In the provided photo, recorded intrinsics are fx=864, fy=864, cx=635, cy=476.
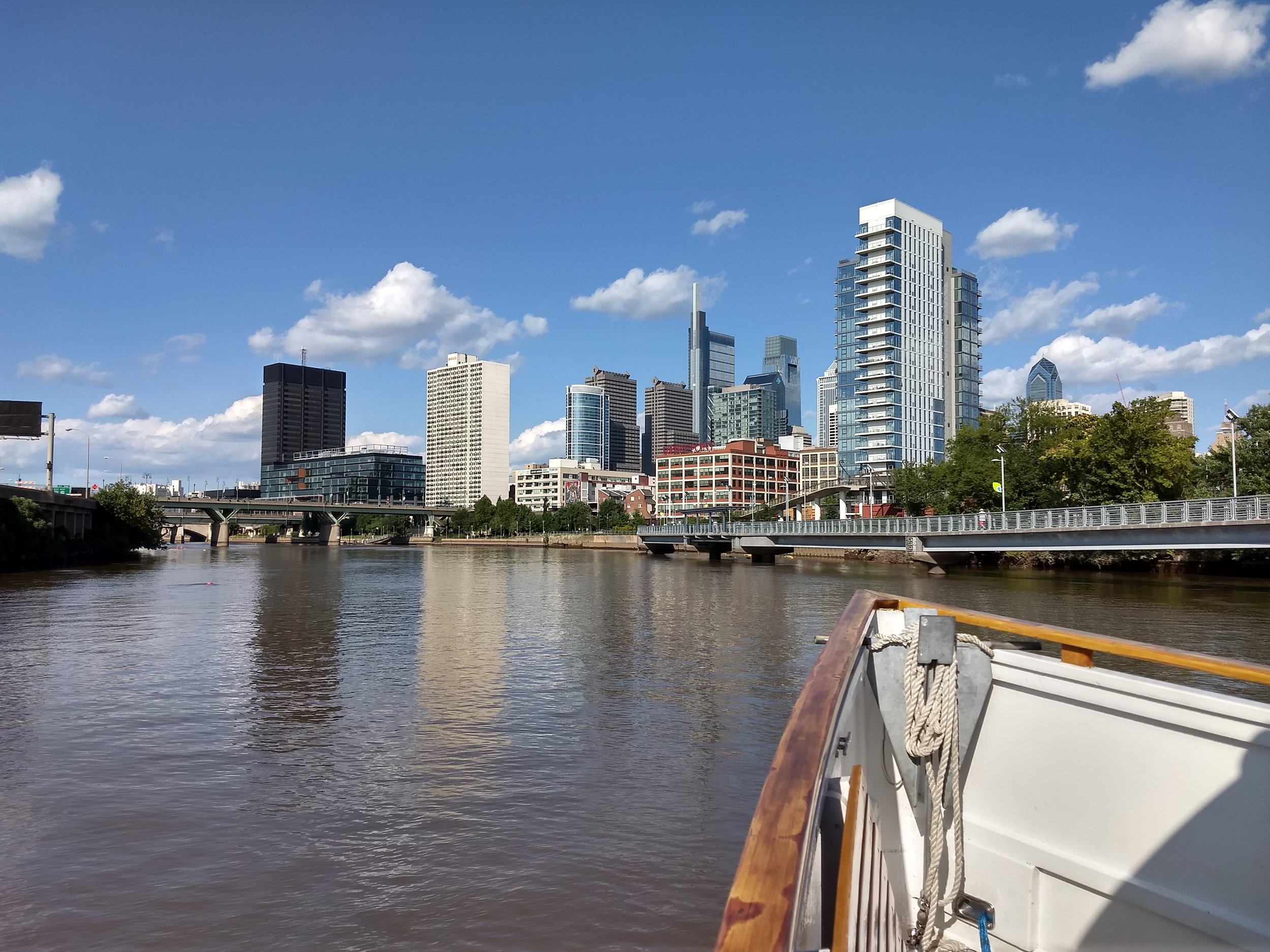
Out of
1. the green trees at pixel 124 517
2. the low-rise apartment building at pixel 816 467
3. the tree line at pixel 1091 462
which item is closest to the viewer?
the tree line at pixel 1091 462

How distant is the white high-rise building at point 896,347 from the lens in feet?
Result: 498

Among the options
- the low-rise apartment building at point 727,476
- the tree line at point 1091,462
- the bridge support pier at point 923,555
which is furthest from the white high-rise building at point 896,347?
the bridge support pier at point 923,555

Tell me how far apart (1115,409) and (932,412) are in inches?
3663

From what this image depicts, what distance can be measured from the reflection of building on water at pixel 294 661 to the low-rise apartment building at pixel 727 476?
126757 millimetres

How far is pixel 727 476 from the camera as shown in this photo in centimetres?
17238

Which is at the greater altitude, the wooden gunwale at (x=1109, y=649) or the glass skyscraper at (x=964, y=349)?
the glass skyscraper at (x=964, y=349)

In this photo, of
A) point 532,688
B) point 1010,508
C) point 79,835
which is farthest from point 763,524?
point 79,835

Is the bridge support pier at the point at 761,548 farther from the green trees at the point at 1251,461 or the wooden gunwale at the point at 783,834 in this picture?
the wooden gunwale at the point at 783,834

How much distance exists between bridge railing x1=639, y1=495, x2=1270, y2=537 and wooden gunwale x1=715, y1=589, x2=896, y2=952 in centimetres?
4473

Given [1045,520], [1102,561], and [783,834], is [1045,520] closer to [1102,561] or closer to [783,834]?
[1102,561]

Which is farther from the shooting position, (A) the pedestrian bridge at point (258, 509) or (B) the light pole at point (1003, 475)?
(A) the pedestrian bridge at point (258, 509)

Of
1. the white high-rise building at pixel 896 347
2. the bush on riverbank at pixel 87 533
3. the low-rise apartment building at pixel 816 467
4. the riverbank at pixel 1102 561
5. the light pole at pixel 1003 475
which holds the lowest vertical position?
the riverbank at pixel 1102 561

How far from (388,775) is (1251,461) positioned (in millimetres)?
69109

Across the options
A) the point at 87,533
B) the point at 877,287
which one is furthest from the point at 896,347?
the point at 87,533
